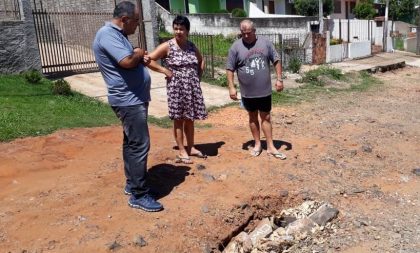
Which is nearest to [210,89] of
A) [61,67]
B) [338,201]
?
[61,67]

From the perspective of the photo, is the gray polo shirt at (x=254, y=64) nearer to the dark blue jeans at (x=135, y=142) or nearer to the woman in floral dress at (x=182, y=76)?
the woman in floral dress at (x=182, y=76)

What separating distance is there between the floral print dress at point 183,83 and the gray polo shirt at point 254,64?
61cm

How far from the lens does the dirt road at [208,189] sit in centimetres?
376

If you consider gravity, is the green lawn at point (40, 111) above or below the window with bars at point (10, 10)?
below

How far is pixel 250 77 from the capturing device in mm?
5289

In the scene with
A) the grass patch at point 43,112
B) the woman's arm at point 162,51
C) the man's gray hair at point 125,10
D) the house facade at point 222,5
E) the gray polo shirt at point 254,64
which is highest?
the house facade at point 222,5

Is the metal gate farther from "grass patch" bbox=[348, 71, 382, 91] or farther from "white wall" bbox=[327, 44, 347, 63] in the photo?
"white wall" bbox=[327, 44, 347, 63]

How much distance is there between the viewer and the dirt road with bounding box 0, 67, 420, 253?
376 cm

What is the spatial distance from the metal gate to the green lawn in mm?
1671

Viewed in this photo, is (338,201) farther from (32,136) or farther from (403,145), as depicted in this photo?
(32,136)

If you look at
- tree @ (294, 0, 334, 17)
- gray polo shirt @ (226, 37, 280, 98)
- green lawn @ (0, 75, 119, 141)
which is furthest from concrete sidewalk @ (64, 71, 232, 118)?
tree @ (294, 0, 334, 17)

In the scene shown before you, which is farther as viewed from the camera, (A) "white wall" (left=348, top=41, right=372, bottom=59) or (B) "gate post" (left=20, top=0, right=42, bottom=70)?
(A) "white wall" (left=348, top=41, right=372, bottom=59)

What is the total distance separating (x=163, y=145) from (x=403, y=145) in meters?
3.43

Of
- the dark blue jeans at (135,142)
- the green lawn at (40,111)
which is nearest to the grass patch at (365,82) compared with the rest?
the green lawn at (40,111)
